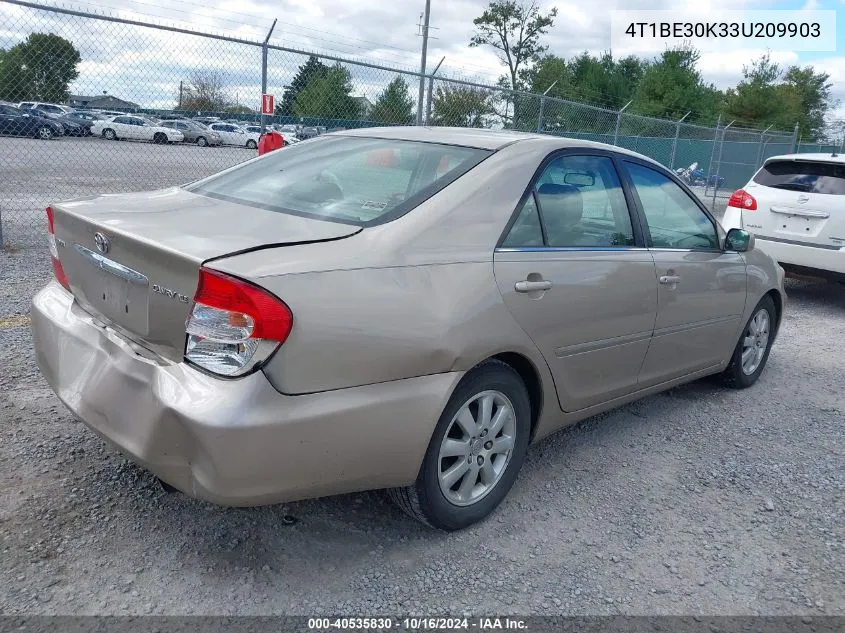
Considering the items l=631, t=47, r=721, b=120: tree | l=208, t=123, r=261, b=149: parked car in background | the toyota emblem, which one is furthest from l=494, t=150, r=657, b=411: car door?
l=631, t=47, r=721, b=120: tree

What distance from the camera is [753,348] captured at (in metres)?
4.94

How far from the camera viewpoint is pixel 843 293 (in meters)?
9.04

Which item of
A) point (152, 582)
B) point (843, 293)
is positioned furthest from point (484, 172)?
point (843, 293)

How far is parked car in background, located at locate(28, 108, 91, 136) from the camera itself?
8.61 metres

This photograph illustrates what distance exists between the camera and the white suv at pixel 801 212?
7.37m

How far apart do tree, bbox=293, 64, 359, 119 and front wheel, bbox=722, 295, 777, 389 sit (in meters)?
5.69

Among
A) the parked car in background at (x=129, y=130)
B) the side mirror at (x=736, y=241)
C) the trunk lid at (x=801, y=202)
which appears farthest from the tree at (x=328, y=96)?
the side mirror at (x=736, y=241)

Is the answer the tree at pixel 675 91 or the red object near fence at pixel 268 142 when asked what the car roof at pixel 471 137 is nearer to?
the red object near fence at pixel 268 142

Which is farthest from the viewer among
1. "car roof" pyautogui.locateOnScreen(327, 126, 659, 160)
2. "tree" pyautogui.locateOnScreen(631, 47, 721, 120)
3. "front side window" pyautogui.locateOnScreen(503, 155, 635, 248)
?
"tree" pyautogui.locateOnScreen(631, 47, 721, 120)

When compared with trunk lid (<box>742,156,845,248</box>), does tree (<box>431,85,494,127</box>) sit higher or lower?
higher

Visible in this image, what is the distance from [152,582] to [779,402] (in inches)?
156

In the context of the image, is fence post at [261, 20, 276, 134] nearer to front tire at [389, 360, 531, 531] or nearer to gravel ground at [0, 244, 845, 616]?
gravel ground at [0, 244, 845, 616]

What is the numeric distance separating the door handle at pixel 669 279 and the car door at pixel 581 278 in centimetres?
10

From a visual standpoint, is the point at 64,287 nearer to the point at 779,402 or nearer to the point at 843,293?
the point at 779,402
